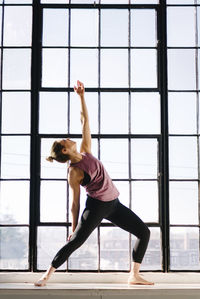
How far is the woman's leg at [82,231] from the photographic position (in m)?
3.82

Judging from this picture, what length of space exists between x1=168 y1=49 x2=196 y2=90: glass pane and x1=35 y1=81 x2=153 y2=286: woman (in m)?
0.94

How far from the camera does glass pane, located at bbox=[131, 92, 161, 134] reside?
4.52 m

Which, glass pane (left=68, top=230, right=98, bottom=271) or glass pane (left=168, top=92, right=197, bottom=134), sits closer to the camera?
glass pane (left=68, top=230, right=98, bottom=271)

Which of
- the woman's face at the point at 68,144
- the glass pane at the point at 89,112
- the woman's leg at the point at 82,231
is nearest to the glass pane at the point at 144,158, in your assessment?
the glass pane at the point at 89,112

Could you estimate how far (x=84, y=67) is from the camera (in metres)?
4.57

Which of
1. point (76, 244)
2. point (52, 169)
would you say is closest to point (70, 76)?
point (52, 169)

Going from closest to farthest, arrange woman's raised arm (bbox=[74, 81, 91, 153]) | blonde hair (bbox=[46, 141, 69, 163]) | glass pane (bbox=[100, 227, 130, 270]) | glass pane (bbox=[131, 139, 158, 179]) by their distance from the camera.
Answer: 1. blonde hair (bbox=[46, 141, 69, 163])
2. woman's raised arm (bbox=[74, 81, 91, 153])
3. glass pane (bbox=[100, 227, 130, 270])
4. glass pane (bbox=[131, 139, 158, 179])

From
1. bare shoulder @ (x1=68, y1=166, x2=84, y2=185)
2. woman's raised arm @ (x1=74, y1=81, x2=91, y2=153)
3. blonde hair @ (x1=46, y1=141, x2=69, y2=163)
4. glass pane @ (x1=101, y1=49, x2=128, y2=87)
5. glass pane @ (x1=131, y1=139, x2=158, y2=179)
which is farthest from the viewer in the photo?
glass pane @ (x1=101, y1=49, x2=128, y2=87)

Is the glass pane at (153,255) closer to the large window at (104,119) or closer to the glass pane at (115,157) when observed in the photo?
the large window at (104,119)

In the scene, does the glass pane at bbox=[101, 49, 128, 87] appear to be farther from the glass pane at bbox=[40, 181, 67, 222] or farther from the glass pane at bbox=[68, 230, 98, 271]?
the glass pane at bbox=[68, 230, 98, 271]

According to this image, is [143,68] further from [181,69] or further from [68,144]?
[68,144]

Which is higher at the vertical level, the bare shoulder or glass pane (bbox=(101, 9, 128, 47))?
glass pane (bbox=(101, 9, 128, 47))

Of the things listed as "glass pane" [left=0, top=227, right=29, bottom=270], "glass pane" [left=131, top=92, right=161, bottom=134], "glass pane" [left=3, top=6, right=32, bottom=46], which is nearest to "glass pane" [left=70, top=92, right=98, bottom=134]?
"glass pane" [left=131, top=92, right=161, bottom=134]

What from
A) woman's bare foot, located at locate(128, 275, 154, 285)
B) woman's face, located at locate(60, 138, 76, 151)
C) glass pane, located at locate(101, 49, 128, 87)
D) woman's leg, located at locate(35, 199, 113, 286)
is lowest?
woman's bare foot, located at locate(128, 275, 154, 285)
